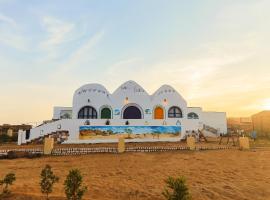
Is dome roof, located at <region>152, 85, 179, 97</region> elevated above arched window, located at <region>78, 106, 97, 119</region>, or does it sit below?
above

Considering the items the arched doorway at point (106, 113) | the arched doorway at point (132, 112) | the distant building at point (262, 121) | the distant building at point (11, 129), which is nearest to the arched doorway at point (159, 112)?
the arched doorway at point (132, 112)

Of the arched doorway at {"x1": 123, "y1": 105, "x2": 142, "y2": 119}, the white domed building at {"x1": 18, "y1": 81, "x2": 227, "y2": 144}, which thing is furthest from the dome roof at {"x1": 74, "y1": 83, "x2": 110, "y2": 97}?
the arched doorway at {"x1": 123, "y1": 105, "x2": 142, "y2": 119}

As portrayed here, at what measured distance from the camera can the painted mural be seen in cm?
2589

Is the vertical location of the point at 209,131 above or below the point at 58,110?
below

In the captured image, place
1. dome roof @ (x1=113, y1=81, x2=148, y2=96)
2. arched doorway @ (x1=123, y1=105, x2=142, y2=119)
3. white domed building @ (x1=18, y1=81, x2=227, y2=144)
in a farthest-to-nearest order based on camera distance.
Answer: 1. arched doorway @ (x1=123, y1=105, x2=142, y2=119)
2. dome roof @ (x1=113, y1=81, x2=148, y2=96)
3. white domed building @ (x1=18, y1=81, x2=227, y2=144)

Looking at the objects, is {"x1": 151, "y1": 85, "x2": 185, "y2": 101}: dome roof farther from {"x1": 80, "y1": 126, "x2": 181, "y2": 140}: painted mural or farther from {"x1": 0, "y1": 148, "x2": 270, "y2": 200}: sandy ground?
{"x1": 0, "y1": 148, "x2": 270, "y2": 200}: sandy ground

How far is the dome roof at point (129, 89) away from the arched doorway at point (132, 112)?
83.3 inches

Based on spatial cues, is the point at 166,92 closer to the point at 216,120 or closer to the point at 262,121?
the point at 216,120

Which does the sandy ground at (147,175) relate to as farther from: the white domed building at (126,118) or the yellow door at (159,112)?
the yellow door at (159,112)

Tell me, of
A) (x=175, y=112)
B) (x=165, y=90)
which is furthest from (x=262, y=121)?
(x=165, y=90)

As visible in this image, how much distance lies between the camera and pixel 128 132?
88.3ft

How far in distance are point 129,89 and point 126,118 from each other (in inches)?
165

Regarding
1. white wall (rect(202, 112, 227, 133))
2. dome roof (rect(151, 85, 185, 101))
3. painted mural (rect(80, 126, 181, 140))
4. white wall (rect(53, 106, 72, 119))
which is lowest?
painted mural (rect(80, 126, 181, 140))

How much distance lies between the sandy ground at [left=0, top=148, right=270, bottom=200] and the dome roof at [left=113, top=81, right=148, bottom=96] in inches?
663
